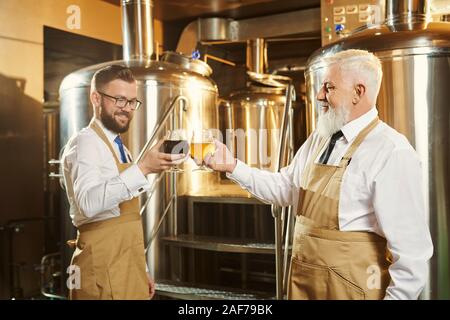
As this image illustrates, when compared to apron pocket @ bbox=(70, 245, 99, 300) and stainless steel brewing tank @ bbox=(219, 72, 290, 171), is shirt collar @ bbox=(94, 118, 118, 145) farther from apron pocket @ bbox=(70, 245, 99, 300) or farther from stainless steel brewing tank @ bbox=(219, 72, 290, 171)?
stainless steel brewing tank @ bbox=(219, 72, 290, 171)

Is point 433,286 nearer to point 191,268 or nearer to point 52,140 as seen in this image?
point 191,268

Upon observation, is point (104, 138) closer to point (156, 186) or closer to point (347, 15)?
point (156, 186)

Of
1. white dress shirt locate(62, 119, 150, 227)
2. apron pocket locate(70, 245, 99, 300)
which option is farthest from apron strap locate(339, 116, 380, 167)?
apron pocket locate(70, 245, 99, 300)

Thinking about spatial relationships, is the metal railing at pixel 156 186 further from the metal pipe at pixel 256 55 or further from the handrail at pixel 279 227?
the metal pipe at pixel 256 55

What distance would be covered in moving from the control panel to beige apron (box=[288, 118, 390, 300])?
4.50 feet

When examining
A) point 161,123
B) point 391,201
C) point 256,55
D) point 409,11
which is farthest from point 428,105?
point 256,55

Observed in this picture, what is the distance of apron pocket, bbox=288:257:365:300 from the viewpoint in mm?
1424

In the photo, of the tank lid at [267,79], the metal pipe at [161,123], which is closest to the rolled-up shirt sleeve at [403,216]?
the metal pipe at [161,123]

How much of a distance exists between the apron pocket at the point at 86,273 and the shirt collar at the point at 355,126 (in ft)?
3.24

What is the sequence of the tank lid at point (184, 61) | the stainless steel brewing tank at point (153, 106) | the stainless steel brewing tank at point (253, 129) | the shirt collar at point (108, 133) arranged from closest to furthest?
the shirt collar at point (108, 133) → the stainless steel brewing tank at point (153, 106) → the stainless steel brewing tank at point (253, 129) → the tank lid at point (184, 61)

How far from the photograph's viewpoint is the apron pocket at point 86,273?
5.10ft

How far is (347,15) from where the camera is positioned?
2799 mm
